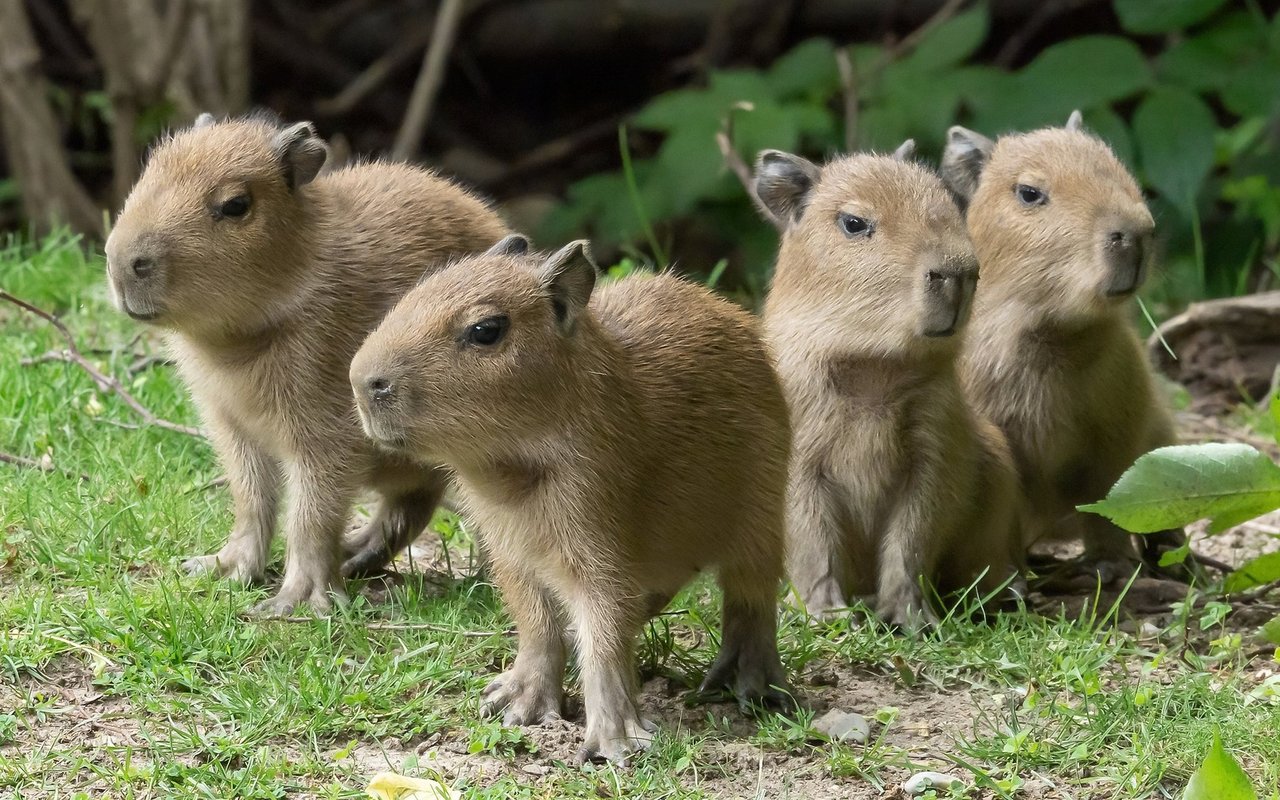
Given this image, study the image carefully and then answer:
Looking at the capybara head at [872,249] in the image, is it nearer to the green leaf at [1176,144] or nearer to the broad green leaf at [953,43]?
the green leaf at [1176,144]

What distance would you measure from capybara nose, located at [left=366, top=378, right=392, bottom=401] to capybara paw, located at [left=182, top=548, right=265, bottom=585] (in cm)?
125

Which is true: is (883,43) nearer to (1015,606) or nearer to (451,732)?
(1015,606)

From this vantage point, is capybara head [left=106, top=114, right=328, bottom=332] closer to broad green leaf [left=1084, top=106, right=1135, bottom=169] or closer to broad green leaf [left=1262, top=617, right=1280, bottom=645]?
broad green leaf [left=1262, top=617, right=1280, bottom=645]

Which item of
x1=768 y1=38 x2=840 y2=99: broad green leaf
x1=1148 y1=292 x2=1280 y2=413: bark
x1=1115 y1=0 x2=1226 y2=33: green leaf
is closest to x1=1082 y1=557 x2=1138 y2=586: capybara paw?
x1=1148 y1=292 x2=1280 y2=413: bark

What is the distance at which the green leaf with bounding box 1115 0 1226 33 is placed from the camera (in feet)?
26.6

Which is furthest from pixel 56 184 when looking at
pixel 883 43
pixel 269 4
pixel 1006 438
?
pixel 1006 438

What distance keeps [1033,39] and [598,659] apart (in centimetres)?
818

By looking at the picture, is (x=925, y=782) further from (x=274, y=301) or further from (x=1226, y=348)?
(x=1226, y=348)

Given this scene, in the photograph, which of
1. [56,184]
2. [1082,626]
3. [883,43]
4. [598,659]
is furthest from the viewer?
[883,43]

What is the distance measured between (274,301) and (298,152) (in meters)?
0.46

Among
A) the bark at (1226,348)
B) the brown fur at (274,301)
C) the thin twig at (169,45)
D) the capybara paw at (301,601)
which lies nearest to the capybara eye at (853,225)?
the brown fur at (274,301)

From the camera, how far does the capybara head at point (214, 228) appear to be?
14.9 feet

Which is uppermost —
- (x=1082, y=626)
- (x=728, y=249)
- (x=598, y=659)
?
(x=598, y=659)

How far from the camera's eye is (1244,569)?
4.97 meters
